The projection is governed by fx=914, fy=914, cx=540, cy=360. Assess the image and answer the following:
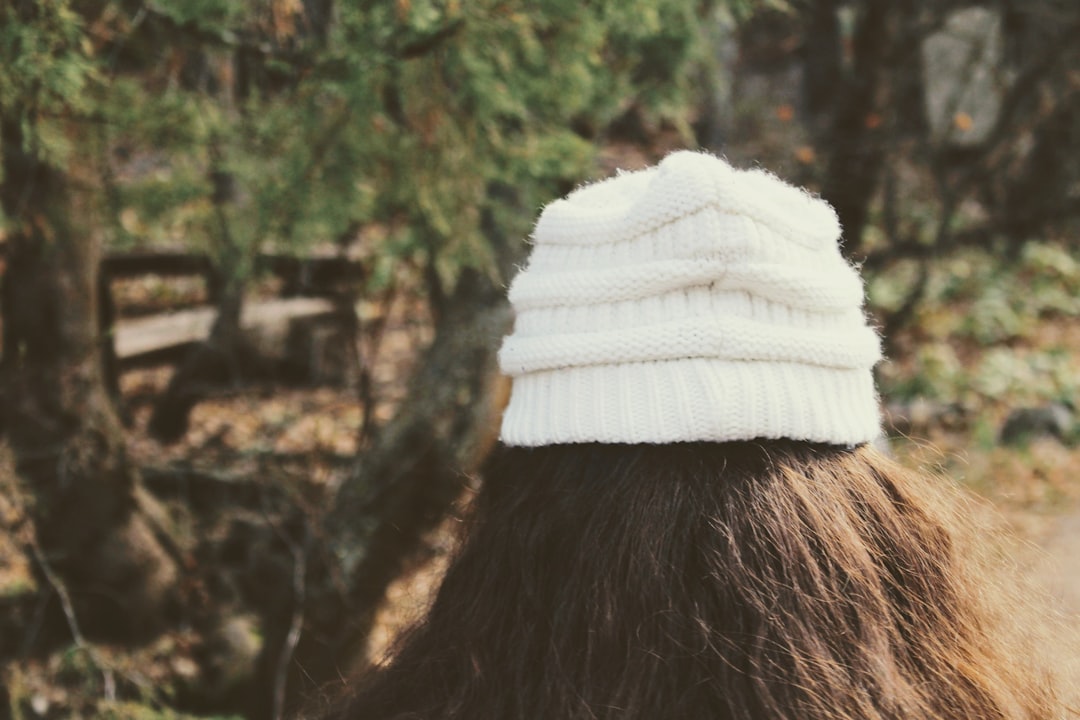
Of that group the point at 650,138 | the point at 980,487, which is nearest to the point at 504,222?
the point at 980,487

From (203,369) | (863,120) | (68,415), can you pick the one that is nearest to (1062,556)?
(863,120)

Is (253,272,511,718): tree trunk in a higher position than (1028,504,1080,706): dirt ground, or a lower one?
higher

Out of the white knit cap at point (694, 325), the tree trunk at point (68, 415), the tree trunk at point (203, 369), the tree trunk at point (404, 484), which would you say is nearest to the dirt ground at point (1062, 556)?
the tree trunk at point (404, 484)

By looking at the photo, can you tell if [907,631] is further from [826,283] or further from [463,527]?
[463,527]

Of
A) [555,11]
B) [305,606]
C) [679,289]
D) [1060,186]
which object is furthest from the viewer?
[1060,186]

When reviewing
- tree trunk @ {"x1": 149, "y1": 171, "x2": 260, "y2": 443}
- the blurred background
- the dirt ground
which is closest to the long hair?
the blurred background

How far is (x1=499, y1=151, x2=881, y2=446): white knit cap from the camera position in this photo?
1.12 metres

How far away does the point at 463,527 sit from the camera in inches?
57.9

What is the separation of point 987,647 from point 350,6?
1.94m

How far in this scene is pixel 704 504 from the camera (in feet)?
3.79

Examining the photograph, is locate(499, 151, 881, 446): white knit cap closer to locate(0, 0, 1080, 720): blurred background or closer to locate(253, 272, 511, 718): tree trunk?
locate(0, 0, 1080, 720): blurred background

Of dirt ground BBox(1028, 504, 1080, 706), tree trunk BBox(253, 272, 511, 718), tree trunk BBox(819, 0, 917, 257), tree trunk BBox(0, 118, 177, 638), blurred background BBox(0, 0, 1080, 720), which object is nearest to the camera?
blurred background BBox(0, 0, 1080, 720)

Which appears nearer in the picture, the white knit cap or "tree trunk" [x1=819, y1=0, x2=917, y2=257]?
the white knit cap

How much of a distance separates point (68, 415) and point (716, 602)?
269 centimetres
